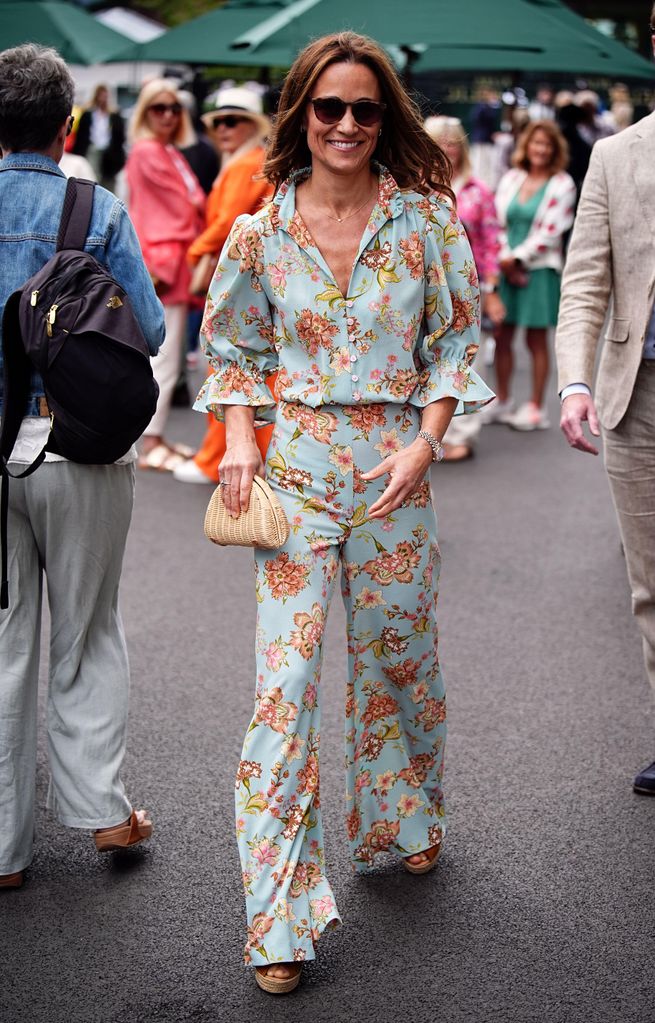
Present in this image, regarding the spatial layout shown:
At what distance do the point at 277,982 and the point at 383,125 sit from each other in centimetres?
214

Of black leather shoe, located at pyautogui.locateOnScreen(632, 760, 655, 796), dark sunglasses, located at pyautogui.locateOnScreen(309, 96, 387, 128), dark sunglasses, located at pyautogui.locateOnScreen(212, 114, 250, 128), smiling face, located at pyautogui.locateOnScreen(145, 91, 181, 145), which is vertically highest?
smiling face, located at pyautogui.locateOnScreen(145, 91, 181, 145)

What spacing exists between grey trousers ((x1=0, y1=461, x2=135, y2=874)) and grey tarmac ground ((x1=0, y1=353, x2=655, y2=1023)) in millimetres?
231

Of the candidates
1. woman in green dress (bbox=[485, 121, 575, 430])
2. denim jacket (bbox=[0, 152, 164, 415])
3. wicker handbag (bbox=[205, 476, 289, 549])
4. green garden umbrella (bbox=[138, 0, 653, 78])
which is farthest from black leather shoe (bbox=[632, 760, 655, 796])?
green garden umbrella (bbox=[138, 0, 653, 78])

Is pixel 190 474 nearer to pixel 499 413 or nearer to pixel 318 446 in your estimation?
pixel 499 413

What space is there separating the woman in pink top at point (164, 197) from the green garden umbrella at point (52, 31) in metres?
3.08

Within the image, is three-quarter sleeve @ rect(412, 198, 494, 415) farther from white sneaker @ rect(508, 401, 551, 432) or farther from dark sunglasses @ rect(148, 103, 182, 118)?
white sneaker @ rect(508, 401, 551, 432)

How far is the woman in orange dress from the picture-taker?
8.23 metres

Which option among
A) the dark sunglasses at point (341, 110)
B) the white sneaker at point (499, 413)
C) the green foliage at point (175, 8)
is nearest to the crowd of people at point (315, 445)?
the dark sunglasses at point (341, 110)

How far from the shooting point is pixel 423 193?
3.70m

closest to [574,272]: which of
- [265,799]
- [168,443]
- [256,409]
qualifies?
[256,409]

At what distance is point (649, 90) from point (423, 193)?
25.9m

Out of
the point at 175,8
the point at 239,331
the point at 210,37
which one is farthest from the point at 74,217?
the point at 175,8

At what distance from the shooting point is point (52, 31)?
1262 cm

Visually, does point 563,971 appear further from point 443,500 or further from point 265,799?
point 443,500
